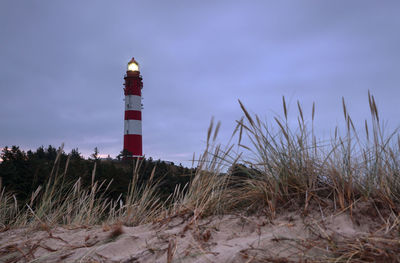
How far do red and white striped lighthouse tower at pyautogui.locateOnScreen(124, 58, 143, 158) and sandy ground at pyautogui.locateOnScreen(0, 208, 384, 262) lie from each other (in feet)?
66.4

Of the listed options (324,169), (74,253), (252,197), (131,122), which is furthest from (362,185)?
(131,122)

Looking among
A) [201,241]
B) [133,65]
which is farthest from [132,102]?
[201,241]

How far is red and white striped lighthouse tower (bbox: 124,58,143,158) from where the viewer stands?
22.2 meters

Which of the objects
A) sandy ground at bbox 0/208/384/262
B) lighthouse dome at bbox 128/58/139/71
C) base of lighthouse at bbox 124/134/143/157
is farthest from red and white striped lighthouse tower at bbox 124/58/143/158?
sandy ground at bbox 0/208/384/262

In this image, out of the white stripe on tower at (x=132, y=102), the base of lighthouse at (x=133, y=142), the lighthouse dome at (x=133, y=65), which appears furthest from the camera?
the lighthouse dome at (x=133, y=65)

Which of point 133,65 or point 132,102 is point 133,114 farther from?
point 133,65

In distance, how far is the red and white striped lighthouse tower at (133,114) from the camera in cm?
2225

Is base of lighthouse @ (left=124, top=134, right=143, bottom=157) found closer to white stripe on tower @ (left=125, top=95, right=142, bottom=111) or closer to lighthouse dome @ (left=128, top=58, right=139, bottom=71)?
white stripe on tower @ (left=125, top=95, right=142, bottom=111)

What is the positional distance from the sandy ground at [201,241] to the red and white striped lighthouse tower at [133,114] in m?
20.2

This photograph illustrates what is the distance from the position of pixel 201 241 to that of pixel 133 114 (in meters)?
21.4

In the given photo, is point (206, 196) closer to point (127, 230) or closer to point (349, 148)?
point (127, 230)

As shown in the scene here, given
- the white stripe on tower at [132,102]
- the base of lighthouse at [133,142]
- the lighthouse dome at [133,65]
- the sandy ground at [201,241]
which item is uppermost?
the lighthouse dome at [133,65]

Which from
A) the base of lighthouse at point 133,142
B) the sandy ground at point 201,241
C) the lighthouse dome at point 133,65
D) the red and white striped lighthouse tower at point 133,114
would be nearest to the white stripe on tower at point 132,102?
the red and white striped lighthouse tower at point 133,114

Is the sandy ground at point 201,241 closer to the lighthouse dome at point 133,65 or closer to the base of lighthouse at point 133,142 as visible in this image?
the base of lighthouse at point 133,142
